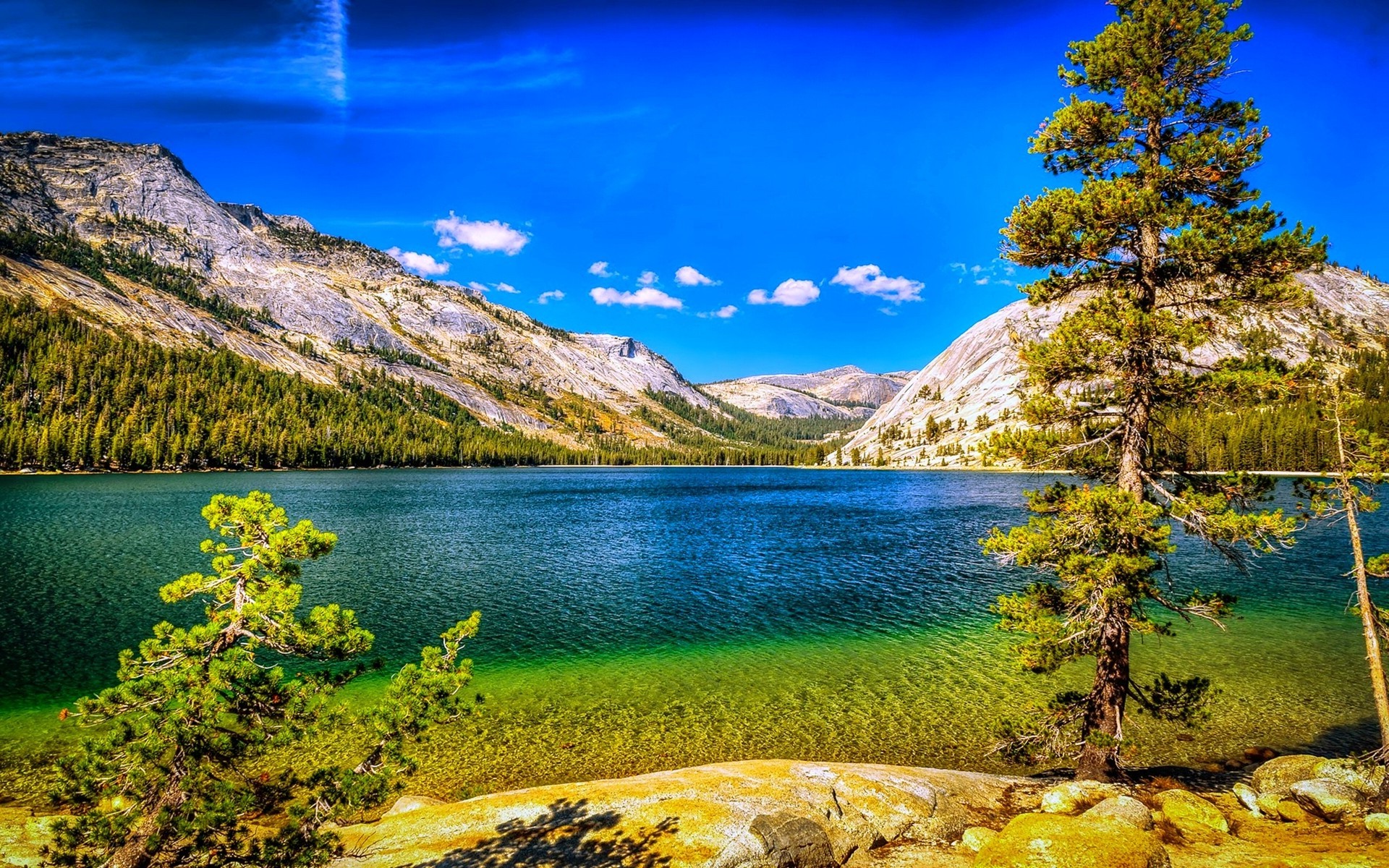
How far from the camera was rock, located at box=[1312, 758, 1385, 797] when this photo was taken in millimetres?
14078

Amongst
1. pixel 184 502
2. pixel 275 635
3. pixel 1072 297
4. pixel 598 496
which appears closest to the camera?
pixel 275 635

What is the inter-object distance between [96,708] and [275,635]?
1818 mm

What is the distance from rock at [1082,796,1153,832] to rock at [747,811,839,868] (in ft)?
18.4

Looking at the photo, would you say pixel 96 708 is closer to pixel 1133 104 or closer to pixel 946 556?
pixel 1133 104

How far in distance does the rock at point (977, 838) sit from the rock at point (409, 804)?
1339 cm

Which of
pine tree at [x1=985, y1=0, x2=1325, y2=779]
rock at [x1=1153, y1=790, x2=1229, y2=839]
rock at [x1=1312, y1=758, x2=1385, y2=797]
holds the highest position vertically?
pine tree at [x1=985, y1=0, x2=1325, y2=779]

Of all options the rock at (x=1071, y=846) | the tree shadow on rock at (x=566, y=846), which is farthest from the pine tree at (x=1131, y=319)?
the tree shadow on rock at (x=566, y=846)

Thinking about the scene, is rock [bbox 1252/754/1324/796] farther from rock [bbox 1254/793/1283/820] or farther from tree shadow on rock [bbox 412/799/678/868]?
tree shadow on rock [bbox 412/799/678/868]

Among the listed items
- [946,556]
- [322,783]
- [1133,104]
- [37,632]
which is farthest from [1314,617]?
[37,632]

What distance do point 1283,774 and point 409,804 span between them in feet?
76.4

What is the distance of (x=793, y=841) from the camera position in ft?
43.3

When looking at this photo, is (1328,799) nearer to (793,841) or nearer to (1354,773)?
(1354,773)

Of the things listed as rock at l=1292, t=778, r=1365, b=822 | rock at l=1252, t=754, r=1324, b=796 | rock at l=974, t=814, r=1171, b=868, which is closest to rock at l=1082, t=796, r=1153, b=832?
rock at l=974, t=814, r=1171, b=868

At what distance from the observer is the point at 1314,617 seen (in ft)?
120
